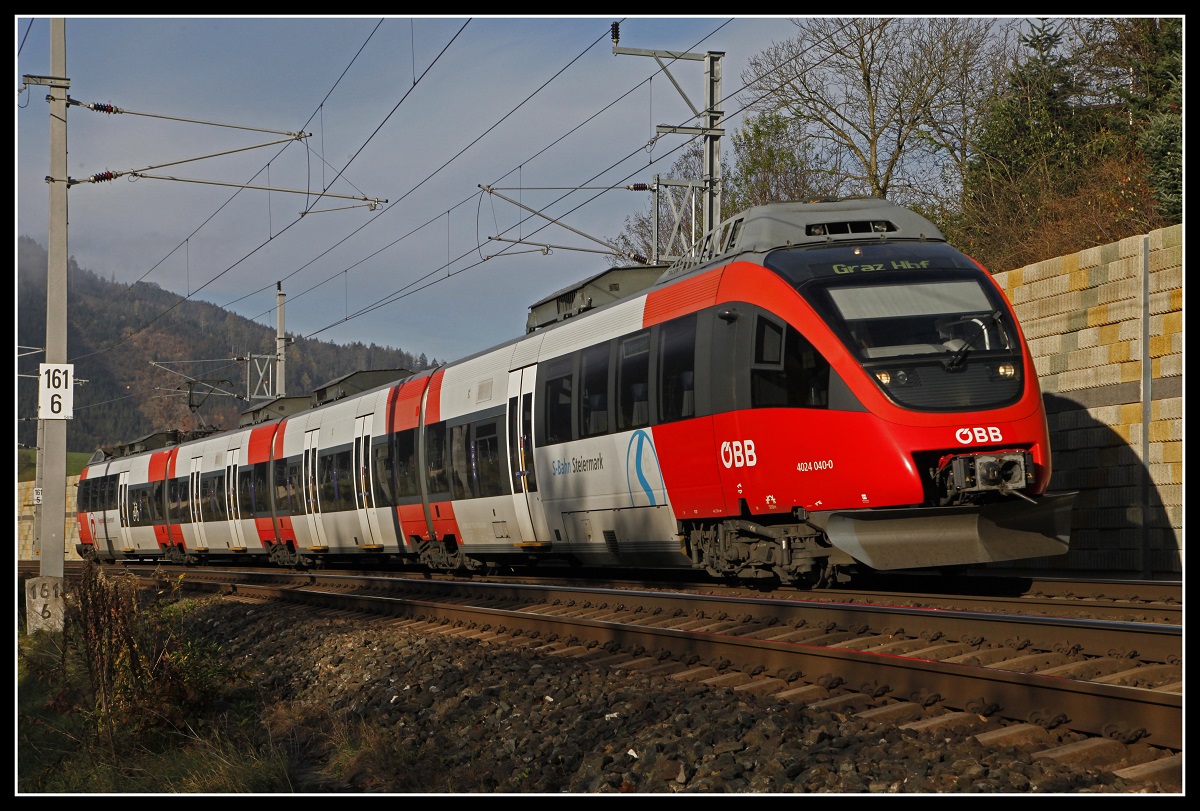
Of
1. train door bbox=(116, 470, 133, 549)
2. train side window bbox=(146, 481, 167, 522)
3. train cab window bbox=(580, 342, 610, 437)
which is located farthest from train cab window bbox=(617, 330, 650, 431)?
train door bbox=(116, 470, 133, 549)

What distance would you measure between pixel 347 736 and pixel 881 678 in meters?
3.42

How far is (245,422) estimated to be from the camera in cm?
3106

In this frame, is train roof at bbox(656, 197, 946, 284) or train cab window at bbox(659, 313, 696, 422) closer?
train cab window at bbox(659, 313, 696, 422)

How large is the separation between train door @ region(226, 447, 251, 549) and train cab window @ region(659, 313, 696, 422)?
18716 mm

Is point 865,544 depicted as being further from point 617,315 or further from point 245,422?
point 245,422

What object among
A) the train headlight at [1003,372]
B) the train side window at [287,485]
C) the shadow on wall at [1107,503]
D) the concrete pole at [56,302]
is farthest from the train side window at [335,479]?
the train headlight at [1003,372]

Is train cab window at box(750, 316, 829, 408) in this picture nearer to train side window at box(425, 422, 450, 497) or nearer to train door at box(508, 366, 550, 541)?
train door at box(508, 366, 550, 541)

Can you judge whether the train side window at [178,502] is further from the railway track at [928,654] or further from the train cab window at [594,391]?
the railway track at [928,654]

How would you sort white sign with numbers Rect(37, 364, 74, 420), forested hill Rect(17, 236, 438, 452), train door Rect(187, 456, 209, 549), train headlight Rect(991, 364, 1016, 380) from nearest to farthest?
1. train headlight Rect(991, 364, 1016, 380)
2. white sign with numbers Rect(37, 364, 74, 420)
3. train door Rect(187, 456, 209, 549)
4. forested hill Rect(17, 236, 438, 452)

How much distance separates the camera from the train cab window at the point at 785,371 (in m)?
10.8

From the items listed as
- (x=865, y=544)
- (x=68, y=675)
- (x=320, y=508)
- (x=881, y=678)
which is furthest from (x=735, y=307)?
(x=320, y=508)

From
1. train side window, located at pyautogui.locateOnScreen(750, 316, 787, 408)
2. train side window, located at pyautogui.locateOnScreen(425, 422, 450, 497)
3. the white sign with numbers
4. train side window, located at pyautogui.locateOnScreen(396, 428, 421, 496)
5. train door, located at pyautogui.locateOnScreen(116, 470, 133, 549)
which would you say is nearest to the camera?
train side window, located at pyautogui.locateOnScreen(750, 316, 787, 408)

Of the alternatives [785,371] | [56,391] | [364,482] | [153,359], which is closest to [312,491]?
[364,482]

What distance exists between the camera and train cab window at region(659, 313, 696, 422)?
1234 centimetres
